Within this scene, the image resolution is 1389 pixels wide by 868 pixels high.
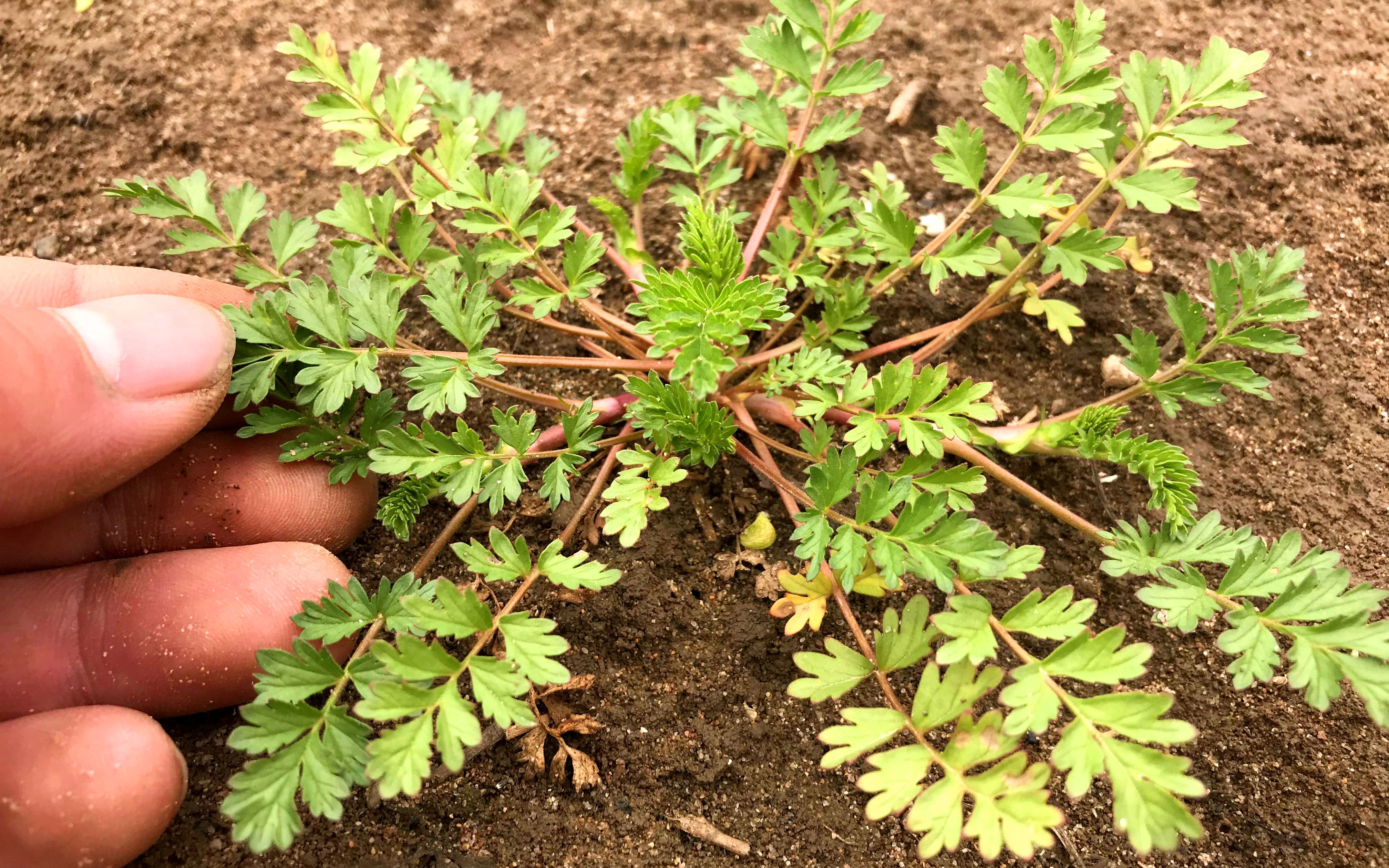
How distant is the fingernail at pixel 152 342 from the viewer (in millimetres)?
1870

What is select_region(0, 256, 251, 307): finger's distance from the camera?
87.3 inches

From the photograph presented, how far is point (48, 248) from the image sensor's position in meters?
2.73

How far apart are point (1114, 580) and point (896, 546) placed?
2.98ft

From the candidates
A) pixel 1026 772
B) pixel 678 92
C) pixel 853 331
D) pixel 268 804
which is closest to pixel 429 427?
pixel 268 804

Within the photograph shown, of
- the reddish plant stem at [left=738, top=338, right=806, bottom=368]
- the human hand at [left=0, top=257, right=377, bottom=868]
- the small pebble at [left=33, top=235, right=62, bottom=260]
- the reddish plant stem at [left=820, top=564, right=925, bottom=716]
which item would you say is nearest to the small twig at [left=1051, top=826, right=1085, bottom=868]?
the reddish plant stem at [left=820, top=564, right=925, bottom=716]

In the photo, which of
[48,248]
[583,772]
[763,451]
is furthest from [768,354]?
[48,248]

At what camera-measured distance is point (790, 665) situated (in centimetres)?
234

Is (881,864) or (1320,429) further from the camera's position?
(1320,429)

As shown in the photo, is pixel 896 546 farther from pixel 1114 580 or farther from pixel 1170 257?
pixel 1170 257

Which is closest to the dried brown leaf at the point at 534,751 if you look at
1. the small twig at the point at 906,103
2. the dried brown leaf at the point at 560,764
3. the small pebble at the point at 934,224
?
the dried brown leaf at the point at 560,764

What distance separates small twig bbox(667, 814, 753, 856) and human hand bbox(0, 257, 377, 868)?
1.06m

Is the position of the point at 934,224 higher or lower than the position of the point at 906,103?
lower

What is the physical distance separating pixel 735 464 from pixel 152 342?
1476 mm

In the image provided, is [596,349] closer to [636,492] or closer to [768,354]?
[768,354]
